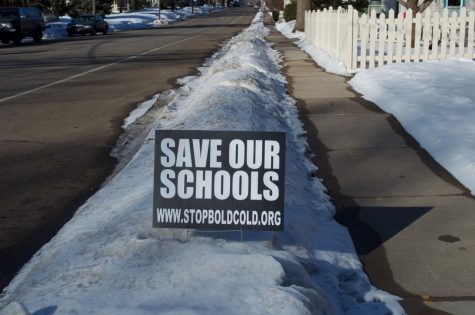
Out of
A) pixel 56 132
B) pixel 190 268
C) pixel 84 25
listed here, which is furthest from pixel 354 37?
pixel 84 25

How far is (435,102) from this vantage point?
1006cm

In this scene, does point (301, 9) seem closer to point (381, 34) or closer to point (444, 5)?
point (444, 5)

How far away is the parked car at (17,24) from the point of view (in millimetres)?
33750

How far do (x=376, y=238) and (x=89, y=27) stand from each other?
4269 cm

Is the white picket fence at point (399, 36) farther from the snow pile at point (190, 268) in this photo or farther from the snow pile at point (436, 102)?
the snow pile at point (190, 268)

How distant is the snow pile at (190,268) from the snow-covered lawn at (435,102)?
192cm

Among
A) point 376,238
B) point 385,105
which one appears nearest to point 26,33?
point 385,105

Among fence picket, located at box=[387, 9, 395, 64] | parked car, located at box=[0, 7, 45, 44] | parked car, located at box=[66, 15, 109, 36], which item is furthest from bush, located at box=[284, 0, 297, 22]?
fence picket, located at box=[387, 9, 395, 64]

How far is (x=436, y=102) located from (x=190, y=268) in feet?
23.3

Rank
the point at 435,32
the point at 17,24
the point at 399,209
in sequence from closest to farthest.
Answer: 1. the point at 399,209
2. the point at 435,32
3. the point at 17,24

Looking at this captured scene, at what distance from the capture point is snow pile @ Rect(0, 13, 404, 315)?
138 inches

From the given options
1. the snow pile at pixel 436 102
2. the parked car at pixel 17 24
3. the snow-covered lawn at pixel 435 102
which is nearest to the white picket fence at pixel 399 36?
the snow-covered lawn at pixel 435 102

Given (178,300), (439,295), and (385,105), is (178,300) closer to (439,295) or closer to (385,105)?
(439,295)

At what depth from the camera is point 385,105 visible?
36.2 feet
